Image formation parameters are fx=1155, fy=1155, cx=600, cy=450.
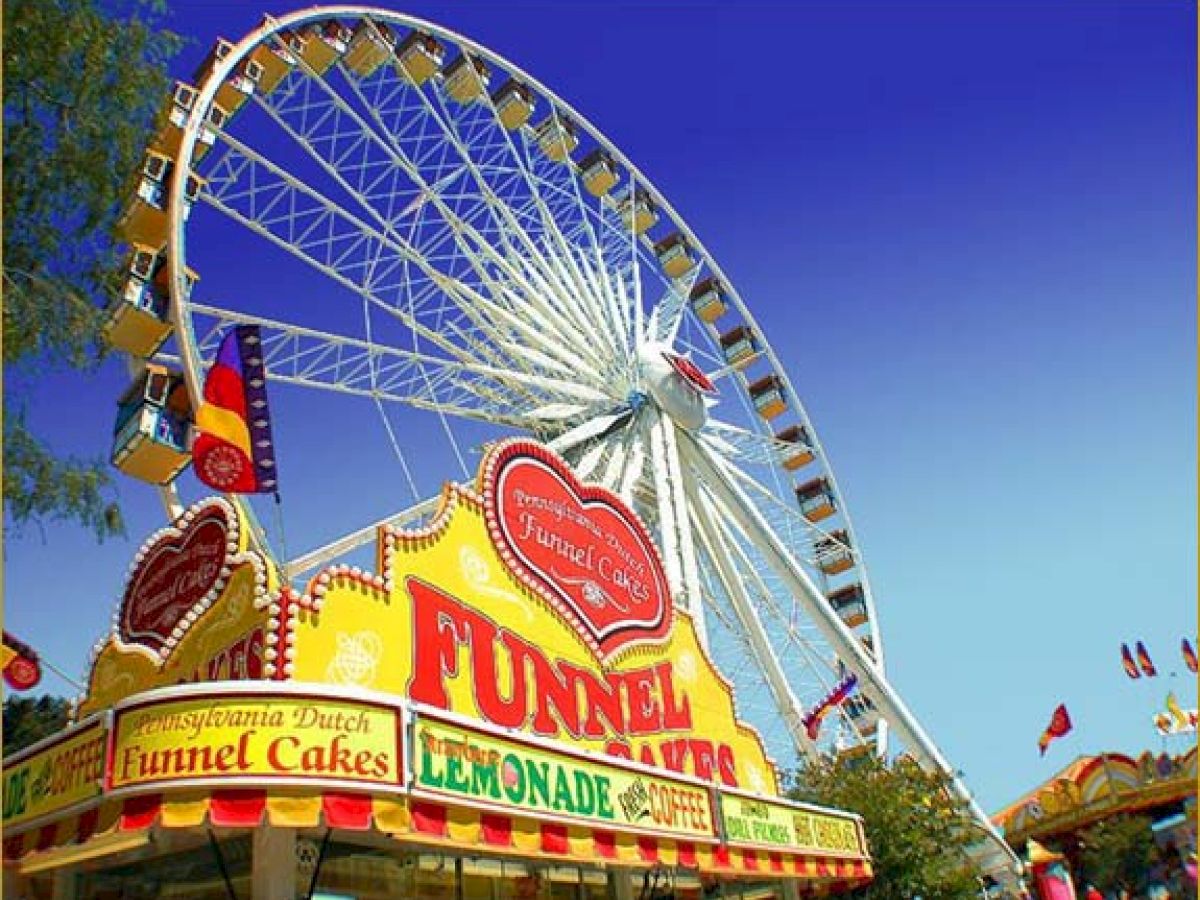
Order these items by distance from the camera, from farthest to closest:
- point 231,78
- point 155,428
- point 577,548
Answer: point 231,78
point 155,428
point 577,548

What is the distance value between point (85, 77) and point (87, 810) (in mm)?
6022

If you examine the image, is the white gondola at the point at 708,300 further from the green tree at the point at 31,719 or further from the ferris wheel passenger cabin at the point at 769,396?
the green tree at the point at 31,719

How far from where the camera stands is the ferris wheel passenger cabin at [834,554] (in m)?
28.6

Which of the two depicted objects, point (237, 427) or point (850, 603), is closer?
point (237, 427)

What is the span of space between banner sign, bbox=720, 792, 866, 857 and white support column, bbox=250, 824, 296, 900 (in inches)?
188

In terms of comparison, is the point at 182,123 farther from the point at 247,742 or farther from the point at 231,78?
the point at 247,742

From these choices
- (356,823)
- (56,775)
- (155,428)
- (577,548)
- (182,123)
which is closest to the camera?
(356,823)

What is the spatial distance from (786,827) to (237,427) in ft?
24.0

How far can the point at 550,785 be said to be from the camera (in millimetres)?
9148

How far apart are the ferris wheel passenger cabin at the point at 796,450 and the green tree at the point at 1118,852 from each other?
57.1 feet

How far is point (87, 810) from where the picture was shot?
25.6 feet

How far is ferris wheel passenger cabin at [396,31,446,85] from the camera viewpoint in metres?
21.3

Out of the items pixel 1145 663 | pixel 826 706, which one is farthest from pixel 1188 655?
pixel 826 706

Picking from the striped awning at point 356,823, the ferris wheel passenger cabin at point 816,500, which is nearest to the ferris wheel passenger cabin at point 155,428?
the striped awning at point 356,823
